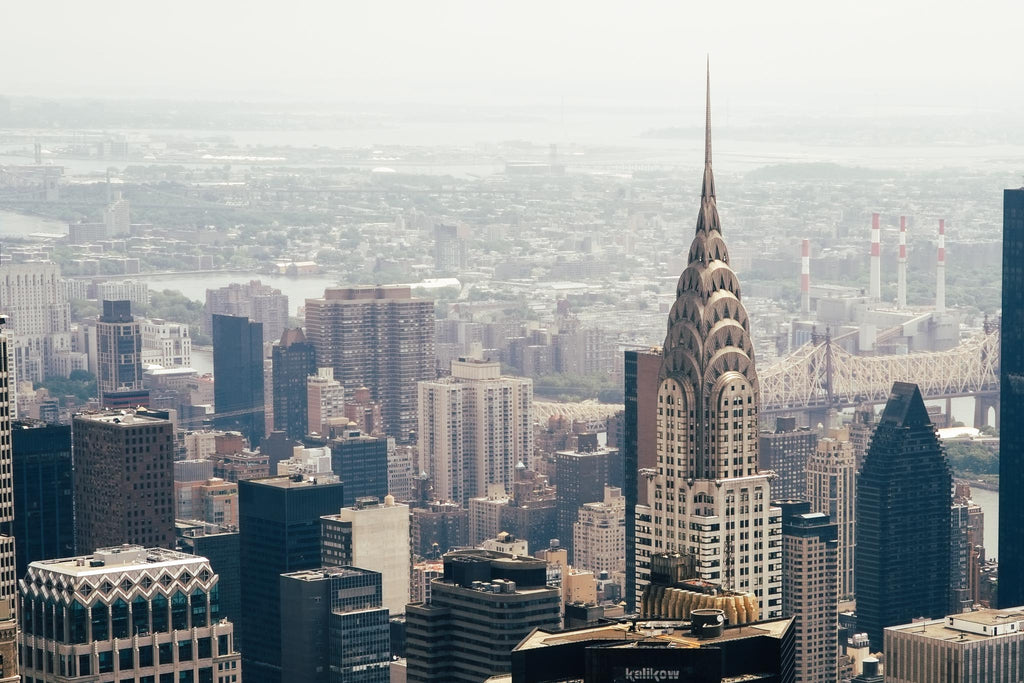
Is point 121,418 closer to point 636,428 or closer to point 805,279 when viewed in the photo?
point 636,428

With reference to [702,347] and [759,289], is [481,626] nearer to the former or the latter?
[702,347]

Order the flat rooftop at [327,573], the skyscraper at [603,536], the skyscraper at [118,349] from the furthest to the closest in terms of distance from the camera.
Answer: the skyscraper at [118,349], the skyscraper at [603,536], the flat rooftop at [327,573]

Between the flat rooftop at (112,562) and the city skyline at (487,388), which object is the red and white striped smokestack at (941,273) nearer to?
the city skyline at (487,388)

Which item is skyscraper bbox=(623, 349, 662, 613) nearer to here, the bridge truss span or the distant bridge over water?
the distant bridge over water

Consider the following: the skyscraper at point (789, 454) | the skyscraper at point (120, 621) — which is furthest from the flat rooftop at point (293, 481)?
the skyscraper at point (120, 621)

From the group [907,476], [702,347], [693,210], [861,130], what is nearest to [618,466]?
[907,476]

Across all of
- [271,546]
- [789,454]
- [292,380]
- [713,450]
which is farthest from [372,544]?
[292,380]
